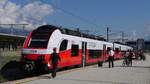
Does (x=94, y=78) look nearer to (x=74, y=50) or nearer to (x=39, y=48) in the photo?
(x=39, y=48)

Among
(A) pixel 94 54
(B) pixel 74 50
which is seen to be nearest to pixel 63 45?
(B) pixel 74 50

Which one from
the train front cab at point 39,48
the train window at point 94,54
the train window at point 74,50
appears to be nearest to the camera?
the train front cab at point 39,48

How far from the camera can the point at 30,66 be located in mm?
16281

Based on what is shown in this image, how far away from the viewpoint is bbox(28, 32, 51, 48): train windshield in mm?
17109

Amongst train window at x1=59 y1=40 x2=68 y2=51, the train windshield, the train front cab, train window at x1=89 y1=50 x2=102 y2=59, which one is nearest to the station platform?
the train front cab

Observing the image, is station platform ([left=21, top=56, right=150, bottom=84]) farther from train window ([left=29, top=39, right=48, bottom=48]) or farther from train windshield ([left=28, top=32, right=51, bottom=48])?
train windshield ([left=28, top=32, right=51, bottom=48])

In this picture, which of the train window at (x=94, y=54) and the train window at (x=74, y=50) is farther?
the train window at (x=94, y=54)

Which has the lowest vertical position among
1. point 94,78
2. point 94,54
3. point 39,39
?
point 94,78

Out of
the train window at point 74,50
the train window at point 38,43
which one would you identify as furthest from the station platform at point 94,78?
the train window at point 74,50

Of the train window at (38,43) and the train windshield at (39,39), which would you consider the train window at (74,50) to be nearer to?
the train windshield at (39,39)

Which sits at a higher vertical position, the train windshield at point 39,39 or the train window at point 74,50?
the train windshield at point 39,39

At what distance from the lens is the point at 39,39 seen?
17453 mm

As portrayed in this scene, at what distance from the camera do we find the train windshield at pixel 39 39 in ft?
56.1

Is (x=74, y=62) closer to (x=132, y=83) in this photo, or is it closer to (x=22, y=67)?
(x=22, y=67)
